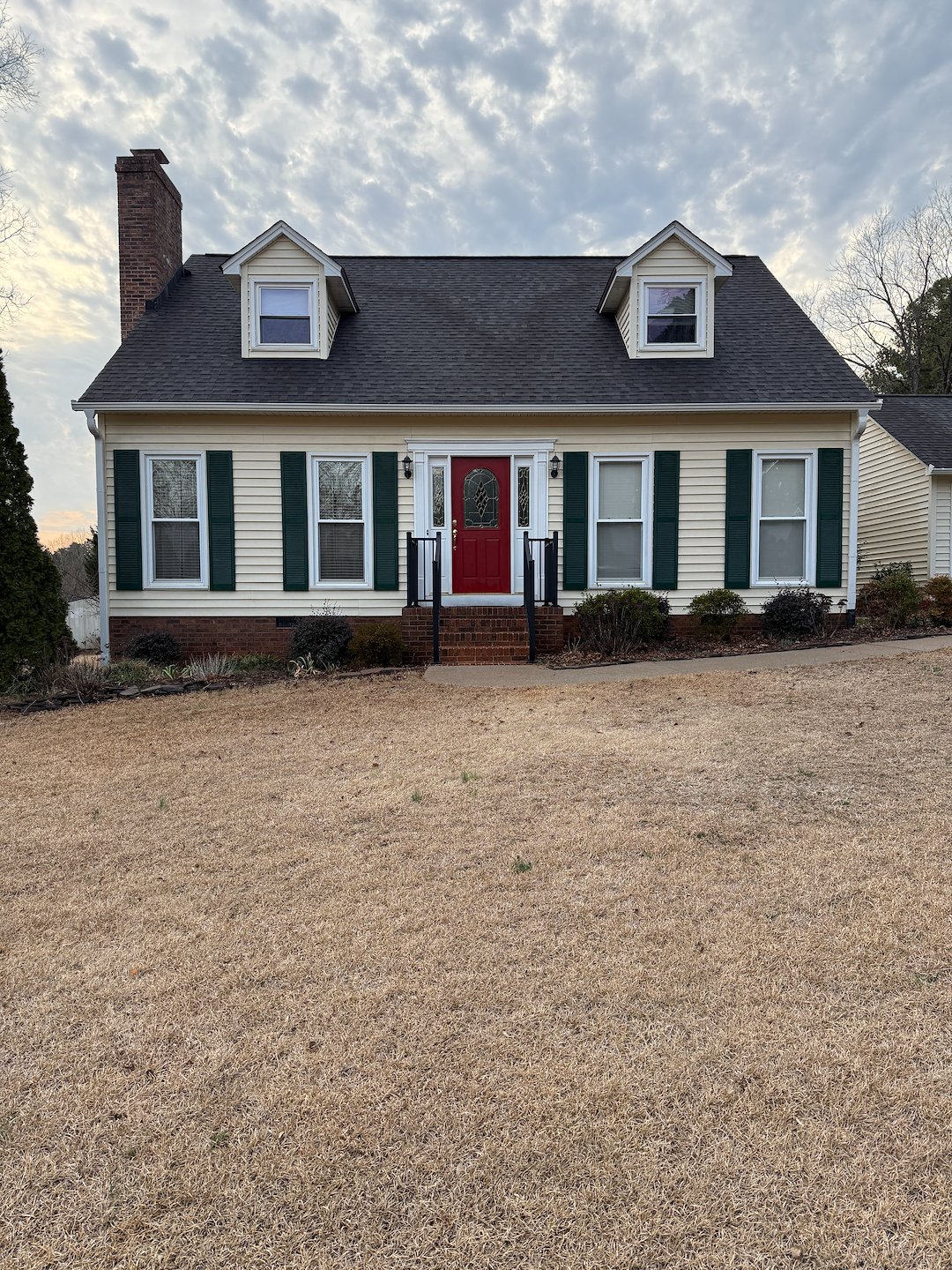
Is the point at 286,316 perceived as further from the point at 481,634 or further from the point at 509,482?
the point at 481,634

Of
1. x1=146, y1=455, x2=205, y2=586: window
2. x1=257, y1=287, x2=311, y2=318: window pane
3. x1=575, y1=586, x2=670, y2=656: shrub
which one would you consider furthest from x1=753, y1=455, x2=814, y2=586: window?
x1=146, y1=455, x2=205, y2=586: window

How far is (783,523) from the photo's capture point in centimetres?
1091

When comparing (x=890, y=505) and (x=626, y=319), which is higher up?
(x=626, y=319)

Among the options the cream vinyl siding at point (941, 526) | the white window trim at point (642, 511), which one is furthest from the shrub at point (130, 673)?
the cream vinyl siding at point (941, 526)

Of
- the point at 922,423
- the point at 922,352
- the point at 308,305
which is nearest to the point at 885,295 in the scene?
the point at 922,352

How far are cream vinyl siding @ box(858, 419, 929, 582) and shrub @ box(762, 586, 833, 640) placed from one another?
4.80 meters

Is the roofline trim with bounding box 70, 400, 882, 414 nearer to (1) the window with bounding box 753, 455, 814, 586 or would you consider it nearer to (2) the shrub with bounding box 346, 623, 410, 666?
(1) the window with bounding box 753, 455, 814, 586

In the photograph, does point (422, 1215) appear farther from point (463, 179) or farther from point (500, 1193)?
point (463, 179)

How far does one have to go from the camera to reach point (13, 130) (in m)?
13.6

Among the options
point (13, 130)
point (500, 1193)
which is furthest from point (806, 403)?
point (13, 130)

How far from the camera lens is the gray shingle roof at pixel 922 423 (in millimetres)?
14109

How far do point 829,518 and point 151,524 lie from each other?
32.7 feet

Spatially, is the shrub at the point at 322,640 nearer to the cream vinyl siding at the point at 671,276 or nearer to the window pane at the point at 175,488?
the window pane at the point at 175,488

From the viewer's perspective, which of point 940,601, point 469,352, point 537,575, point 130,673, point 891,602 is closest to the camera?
point 130,673
